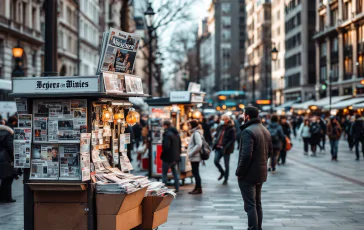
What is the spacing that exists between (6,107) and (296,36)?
6588 cm

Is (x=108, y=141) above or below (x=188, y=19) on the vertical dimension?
below

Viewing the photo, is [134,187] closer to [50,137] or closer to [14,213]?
[50,137]

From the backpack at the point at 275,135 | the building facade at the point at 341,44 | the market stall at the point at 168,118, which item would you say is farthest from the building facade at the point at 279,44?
the market stall at the point at 168,118

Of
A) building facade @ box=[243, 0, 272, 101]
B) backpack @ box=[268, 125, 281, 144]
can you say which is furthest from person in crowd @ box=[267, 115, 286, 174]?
building facade @ box=[243, 0, 272, 101]

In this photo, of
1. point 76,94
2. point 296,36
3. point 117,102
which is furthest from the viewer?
point 296,36

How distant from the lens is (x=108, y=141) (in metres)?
9.43

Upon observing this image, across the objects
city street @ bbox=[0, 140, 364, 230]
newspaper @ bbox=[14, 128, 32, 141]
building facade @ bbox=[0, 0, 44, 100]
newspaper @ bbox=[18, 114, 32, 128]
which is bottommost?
city street @ bbox=[0, 140, 364, 230]

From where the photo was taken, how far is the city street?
1101 centimetres

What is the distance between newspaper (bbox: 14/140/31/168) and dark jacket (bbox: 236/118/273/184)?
298cm

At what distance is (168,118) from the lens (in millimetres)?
19312

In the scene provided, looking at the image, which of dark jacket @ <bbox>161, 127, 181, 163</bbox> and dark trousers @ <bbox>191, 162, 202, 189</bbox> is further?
dark trousers @ <bbox>191, 162, 202, 189</bbox>

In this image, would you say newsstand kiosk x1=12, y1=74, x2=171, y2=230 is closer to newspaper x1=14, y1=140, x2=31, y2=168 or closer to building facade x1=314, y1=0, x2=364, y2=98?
newspaper x1=14, y1=140, x2=31, y2=168


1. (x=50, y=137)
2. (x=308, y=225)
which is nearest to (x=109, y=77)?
(x=50, y=137)

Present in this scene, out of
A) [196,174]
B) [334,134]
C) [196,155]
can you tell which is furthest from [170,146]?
[334,134]
